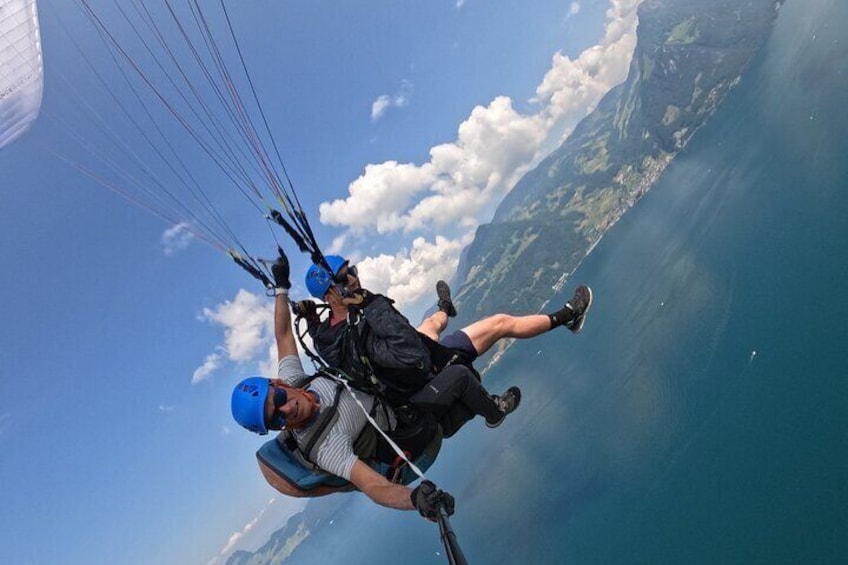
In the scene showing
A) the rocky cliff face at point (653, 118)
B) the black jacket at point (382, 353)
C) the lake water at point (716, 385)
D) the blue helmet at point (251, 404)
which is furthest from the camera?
the rocky cliff face at point (653, 118)

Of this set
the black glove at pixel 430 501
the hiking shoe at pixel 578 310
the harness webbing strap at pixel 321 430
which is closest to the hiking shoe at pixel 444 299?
the hiking shoe at pixel 578 310

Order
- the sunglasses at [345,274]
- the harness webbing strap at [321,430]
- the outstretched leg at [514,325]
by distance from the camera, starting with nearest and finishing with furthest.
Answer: the harness webbing strap at [321,430] < the sunglasses at [345,274] < the outstretched leg at [514,325]

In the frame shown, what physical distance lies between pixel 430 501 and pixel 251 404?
1.39 metres

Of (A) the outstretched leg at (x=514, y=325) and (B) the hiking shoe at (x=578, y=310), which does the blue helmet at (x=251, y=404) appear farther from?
(B) the hiking shoe at (x=578, y=310)

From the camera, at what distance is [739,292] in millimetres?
40406

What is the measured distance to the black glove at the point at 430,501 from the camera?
246 centimetres

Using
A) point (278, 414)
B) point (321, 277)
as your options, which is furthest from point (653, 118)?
point (278, 414)

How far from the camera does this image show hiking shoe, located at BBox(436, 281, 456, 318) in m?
6.19

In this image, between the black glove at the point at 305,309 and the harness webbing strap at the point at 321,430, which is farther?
the black glove at the point at 305,309

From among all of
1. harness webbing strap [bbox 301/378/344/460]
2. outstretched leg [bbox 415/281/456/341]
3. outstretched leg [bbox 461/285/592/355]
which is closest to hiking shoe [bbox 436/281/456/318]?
outstretched leg [bbox 415/281/456/341]

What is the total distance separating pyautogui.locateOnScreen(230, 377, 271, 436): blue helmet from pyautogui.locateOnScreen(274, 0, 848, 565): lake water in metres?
26.6

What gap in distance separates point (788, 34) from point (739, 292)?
84405mm

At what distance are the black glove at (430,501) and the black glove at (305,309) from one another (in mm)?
2440

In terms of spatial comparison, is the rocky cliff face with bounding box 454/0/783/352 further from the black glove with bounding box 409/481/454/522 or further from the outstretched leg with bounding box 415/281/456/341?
the black glove with bounding box 409/481/454/522
